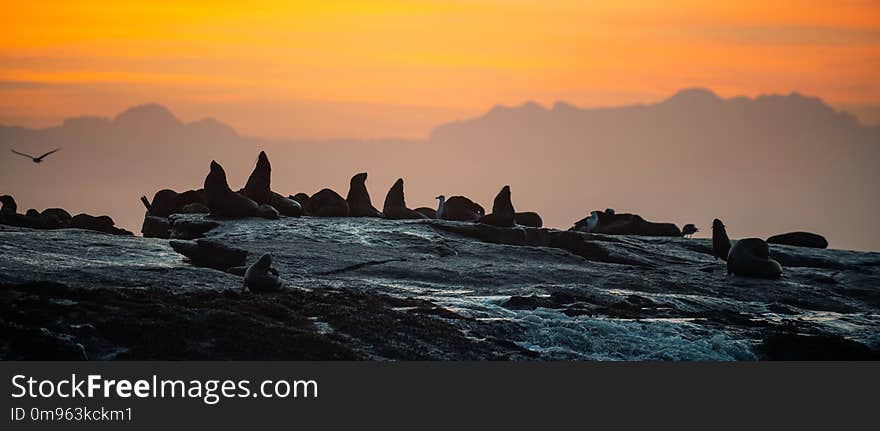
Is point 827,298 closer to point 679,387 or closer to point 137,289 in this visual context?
point 679,387

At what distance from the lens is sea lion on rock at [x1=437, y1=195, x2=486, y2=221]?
40.2 m

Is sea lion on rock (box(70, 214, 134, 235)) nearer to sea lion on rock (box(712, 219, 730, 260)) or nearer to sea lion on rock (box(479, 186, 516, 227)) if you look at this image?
sea lion on rock (box(479, 186, 516, 227))

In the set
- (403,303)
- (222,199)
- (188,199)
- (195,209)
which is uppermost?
(222,199)

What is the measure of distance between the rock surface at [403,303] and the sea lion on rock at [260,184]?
3583 millimetres

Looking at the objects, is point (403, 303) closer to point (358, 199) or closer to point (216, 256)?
point (216, 256)

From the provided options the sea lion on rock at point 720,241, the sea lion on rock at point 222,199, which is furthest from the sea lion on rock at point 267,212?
the sea lion on rock at point 720,241

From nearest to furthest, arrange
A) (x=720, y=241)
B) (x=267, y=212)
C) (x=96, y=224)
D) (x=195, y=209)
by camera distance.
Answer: (x=720, y=241)
(x=267, y=212)
(x=195, y=209)
(x=96, y=224)

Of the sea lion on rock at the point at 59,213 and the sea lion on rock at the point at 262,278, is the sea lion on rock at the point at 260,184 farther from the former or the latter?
the sea lion on rock at the point at 262,278

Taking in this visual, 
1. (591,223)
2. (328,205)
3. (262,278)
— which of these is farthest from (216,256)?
(591,223)

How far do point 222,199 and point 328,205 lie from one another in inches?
184

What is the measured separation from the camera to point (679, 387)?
54.4ft

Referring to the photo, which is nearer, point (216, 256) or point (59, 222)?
point (216, 256)

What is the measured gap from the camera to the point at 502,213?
114 feet

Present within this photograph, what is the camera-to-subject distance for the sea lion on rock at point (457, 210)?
4022 centimetres
